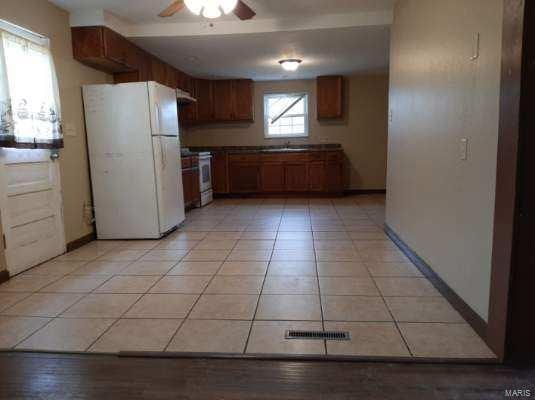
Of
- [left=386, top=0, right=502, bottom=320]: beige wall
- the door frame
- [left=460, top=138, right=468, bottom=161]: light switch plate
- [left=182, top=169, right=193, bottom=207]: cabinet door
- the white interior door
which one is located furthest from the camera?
[left=182, top=169, right=193, bottom=207]: cabinet door

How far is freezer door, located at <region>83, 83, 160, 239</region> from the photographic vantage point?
3.69m

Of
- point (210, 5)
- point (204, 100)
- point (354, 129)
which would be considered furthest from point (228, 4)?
point (354, 129)

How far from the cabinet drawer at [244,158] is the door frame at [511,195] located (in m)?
5.27

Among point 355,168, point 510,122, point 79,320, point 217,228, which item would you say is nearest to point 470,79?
point 510,122

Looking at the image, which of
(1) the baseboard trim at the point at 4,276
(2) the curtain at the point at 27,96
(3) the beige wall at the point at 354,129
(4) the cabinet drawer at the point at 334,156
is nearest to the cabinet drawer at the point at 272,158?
(3) the beige wall at the point at 354,129

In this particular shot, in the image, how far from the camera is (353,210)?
5293 millimetres

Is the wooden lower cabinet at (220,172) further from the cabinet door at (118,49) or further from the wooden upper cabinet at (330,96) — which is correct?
the cabinet door at (118,49)

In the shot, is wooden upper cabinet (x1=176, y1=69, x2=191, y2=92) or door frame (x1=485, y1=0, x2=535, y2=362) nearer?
door frame (x1=485, y1=0, x2=535, y2=362)

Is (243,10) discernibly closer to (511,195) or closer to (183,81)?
(511,195)

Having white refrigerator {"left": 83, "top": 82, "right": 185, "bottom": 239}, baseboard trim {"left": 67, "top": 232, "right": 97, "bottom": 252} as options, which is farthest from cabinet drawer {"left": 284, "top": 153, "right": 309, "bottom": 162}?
baseboard trim {"left": 67, "top": 232, "right": 97, "bottom": 252}

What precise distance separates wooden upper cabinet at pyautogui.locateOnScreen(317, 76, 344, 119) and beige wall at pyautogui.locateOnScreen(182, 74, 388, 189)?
0.24 m

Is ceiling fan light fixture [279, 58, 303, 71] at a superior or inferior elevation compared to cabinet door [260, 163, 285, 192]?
superior

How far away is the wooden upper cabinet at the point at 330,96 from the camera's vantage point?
665cm

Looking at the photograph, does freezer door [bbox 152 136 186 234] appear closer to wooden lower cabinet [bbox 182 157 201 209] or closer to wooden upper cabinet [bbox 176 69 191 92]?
wooden lower cabinet [bbox 182 157 201 209]
